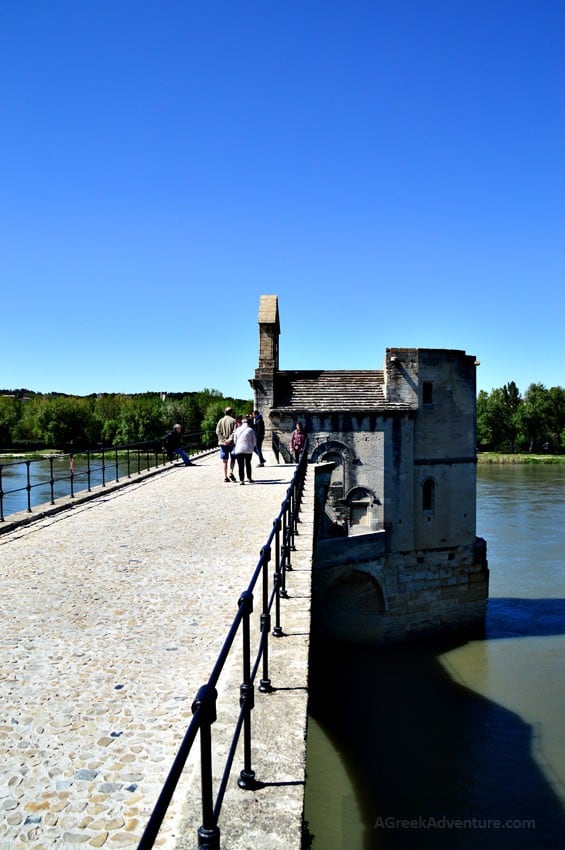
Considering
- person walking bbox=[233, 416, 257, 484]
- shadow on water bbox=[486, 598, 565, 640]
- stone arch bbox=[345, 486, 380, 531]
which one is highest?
person walking bbox=[233, 416, 257, 484]

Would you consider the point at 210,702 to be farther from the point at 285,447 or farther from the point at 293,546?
the point at 285,447

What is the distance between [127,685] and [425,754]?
11145mm

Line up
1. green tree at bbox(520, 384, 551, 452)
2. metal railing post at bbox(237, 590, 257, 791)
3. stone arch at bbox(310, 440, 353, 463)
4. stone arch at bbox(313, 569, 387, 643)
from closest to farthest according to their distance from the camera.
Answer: metal railing post at bbox(237, 590, 257, 791), stone arch at bbox(313, 569, 387, 643), stone arch at bbox(310, 440, 353, 463), green tree at bbox(520, 384, 551, 452)

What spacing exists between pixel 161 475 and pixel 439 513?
841 cm

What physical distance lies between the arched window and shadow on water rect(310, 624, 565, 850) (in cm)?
403

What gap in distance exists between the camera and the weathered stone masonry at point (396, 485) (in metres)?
18.9

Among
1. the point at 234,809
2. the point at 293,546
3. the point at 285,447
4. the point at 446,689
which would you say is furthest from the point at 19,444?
the point at 234,809

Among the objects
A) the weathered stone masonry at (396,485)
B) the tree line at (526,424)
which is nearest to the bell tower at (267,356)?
the weathered stone masonry at (396,485)

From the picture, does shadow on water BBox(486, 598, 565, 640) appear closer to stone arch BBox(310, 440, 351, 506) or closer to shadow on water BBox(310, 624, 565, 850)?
shadow on water BBox(310, 624, 565, 850)

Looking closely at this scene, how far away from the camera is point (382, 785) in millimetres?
12344

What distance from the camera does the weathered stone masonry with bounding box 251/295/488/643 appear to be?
18.9m

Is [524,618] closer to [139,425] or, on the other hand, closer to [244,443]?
[244,443]

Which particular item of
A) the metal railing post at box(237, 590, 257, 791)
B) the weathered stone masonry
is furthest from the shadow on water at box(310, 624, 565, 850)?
the metal railing post at box(237, 590, 257, 791)

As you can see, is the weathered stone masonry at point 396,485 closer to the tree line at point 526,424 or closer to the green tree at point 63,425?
the green tree at point 63,425
